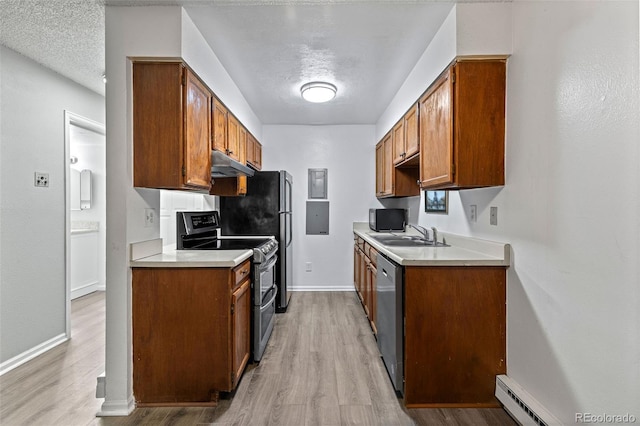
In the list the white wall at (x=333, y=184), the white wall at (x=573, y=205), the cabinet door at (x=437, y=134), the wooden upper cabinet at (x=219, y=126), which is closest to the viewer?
the white wall at (x=573, y=205)

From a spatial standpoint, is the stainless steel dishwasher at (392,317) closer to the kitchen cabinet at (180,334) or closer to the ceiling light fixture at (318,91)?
the kitchen cabinet at (180,334)

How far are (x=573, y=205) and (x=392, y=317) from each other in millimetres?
1180

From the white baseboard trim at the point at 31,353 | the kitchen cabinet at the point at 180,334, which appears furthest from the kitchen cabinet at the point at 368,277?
the white baseboard trim at the point at 31,353

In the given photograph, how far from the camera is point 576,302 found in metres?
1.47

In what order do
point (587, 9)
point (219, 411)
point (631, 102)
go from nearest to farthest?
point (631, 102) < point (587, 9) < point (219, 411)

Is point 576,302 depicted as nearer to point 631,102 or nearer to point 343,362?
point 631,102

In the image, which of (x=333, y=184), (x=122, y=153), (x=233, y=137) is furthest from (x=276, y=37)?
(x=333, y=184)

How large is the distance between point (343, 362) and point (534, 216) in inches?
66.4

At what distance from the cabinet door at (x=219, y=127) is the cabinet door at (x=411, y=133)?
5.38 feet

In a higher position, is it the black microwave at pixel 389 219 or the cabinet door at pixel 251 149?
the cabinet door at pixel 251 149

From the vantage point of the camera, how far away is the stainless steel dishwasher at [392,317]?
78.9 inches

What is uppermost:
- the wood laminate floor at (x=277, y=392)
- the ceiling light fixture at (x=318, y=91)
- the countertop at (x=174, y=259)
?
the ceiling light fixture at (x=318, y=91)

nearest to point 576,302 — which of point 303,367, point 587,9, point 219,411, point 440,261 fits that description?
point 440,261

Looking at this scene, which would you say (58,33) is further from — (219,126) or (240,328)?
(240,328)
